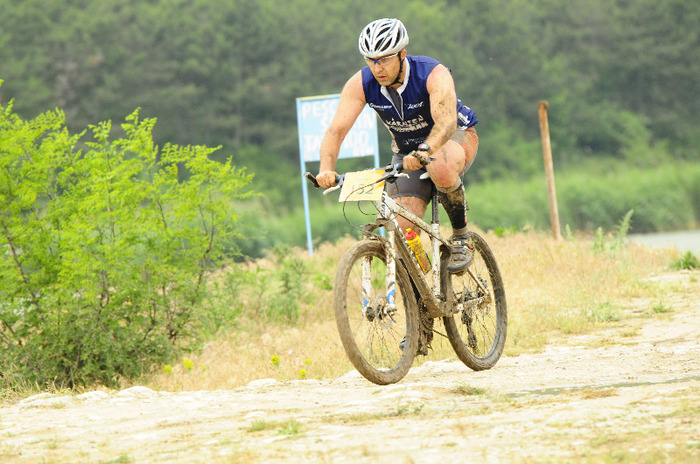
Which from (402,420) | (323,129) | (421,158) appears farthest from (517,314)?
(323,129)

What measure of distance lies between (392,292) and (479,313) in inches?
54.2

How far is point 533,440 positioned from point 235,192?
514 centimetres

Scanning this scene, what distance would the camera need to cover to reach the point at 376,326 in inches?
238

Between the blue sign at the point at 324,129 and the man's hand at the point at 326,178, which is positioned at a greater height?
the blue sign at the point at 324,129

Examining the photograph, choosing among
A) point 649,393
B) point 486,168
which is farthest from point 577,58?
point 649,393

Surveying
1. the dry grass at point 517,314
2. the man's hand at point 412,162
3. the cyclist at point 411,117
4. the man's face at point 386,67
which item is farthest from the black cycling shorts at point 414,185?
the dry grass at point 517,314

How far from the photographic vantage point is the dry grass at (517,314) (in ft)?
27.5

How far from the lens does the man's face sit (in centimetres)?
624

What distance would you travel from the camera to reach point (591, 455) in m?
3.94

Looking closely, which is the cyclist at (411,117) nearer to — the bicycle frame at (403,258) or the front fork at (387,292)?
the bicycle frame at (403,258)

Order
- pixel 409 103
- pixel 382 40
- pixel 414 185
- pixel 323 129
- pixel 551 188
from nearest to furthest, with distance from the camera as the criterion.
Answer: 1. pixel 382 40
2. pixel 409 103
3. pixel 414 185
4. pixel 551 188
5. pixel 323 129

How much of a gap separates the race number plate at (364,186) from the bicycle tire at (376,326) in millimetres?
274

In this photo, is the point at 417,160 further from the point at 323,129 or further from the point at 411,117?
the point at 323,129

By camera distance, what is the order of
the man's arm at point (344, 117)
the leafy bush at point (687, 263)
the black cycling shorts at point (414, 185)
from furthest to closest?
1. the leafy bush at point (687, 263)
2. the black cycling shorts at point (414, 185)
3. the man's arm at point (344, 117)
